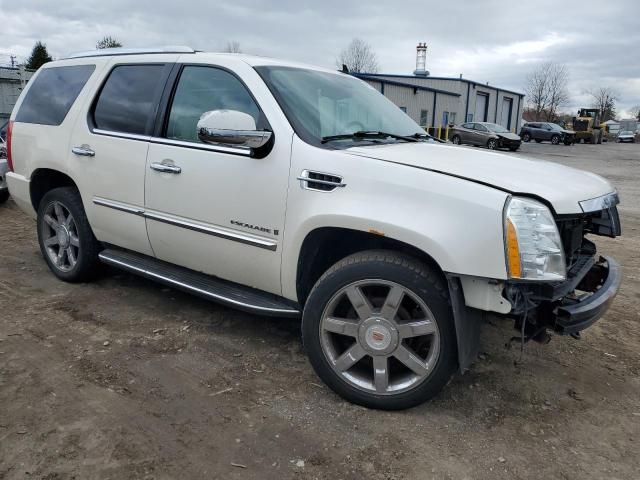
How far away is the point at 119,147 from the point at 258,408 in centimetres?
216

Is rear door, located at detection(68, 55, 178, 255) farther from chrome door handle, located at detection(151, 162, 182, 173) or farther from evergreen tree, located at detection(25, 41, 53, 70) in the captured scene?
evergreen tree, located at detection(25, 41, 53, 70)

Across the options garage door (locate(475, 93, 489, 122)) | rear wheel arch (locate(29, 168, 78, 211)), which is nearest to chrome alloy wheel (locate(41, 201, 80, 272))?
rear wheel arch (locate(29, 168, 78, 211))

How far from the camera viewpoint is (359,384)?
2.84 metres

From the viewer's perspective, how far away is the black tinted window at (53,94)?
435 centimetres

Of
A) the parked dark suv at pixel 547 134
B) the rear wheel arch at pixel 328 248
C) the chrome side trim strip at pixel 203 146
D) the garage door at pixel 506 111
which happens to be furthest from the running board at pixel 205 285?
the garage door at pixel 506 111

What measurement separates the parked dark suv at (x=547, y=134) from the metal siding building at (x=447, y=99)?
3842mm

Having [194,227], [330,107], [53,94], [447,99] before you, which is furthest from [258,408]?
[447,99]

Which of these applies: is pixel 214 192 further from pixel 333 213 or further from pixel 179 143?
pixel 333 213

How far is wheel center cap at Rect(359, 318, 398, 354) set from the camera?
2.74 metres

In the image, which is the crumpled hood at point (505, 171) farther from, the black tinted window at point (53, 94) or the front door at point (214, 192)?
the black tinted window at point (53, 94)

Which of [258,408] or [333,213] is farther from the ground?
[333,213]

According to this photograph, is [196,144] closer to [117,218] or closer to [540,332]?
[117,218]

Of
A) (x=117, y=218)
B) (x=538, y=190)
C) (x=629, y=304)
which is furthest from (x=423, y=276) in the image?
(x=629, y=304)

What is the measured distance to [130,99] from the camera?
3898 millimetres
